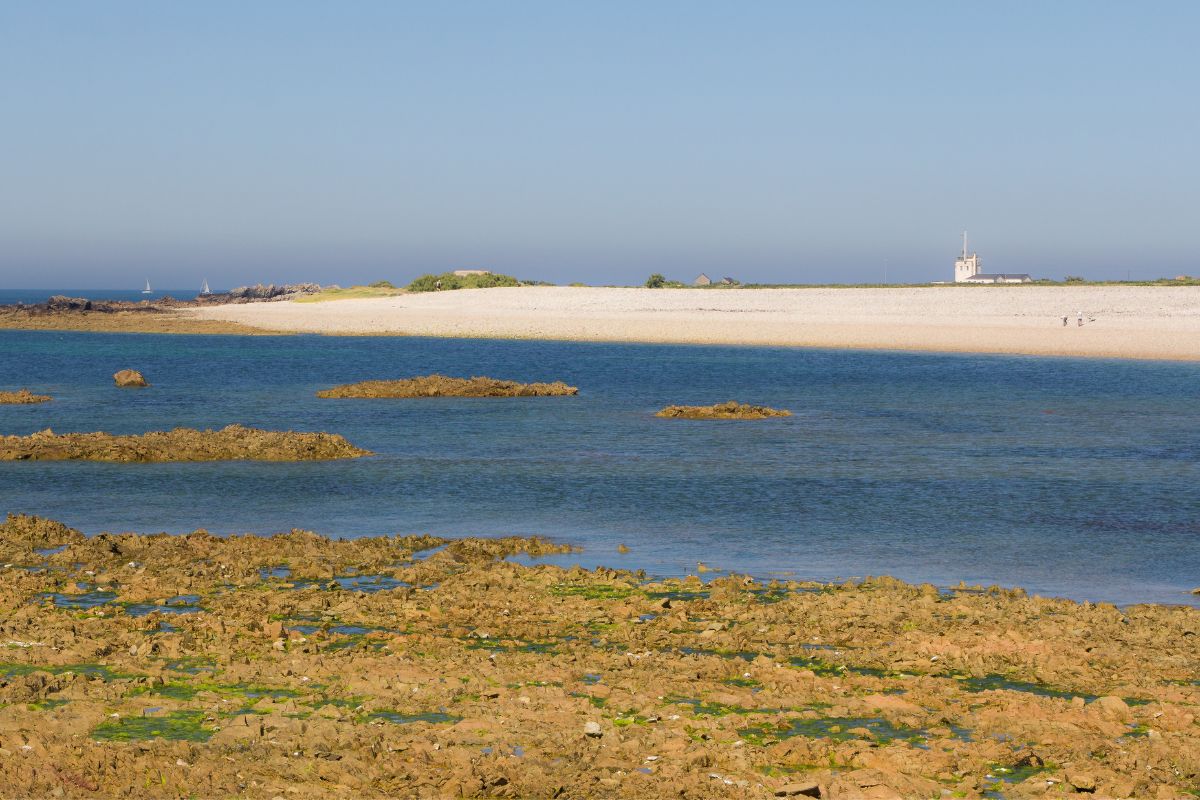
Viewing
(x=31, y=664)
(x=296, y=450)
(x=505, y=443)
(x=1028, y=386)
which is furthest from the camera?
(x=1028, y=386)

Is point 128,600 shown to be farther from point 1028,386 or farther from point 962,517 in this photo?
point 1028,386

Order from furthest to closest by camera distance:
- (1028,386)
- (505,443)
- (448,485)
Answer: (1028,386) < (505,443) < (448,485)

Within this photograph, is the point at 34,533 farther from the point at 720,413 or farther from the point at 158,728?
the point at 720,413

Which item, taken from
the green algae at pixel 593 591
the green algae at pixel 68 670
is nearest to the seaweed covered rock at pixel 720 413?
the green algae at pixel 593 591

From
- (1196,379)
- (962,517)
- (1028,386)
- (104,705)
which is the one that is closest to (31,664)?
(104,705)

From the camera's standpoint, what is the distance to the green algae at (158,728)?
917 centimetres

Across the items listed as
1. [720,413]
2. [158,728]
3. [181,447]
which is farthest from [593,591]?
[720,413]

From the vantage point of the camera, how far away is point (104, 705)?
9930 millimetres

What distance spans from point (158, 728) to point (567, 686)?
3.20 metres

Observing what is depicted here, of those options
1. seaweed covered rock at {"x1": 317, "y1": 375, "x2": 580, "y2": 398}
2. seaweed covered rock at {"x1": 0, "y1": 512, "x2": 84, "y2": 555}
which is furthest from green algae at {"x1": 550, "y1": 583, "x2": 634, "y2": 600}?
seaweed covered rock at {"x1": 317, "y1": 375, "x2": 580, "y2": 398}

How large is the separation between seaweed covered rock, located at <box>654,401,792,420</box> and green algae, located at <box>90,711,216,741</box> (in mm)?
26928

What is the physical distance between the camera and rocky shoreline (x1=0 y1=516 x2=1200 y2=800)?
8.51 meters

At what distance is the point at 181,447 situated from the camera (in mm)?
27031

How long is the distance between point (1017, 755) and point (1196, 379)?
45727 millimetres
